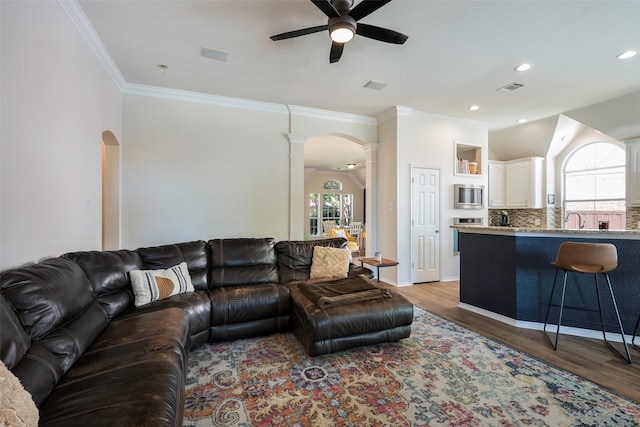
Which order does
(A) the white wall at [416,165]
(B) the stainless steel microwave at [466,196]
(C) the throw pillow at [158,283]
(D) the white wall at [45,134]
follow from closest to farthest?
(D) the white wall at [45,134] < (C) the throw pillow at [158,283] < (A) the white wall at [416,165] < (B) the stainless steel microwave at [466,196]

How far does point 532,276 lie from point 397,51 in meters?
2.73

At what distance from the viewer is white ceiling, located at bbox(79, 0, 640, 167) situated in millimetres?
2311

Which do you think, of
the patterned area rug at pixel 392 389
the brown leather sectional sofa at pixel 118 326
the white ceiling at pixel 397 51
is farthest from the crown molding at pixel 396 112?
the patterned area rug at pixel 392 389

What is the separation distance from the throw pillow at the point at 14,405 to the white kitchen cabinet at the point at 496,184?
6.68 metres

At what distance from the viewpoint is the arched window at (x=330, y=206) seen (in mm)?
10484

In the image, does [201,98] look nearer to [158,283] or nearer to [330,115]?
[330,115]

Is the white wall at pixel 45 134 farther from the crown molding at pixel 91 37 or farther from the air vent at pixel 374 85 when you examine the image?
the air vent at pixel 374 85

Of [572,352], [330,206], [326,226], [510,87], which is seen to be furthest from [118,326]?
[330,206]

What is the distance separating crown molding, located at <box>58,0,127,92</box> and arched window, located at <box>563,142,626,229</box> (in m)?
Result: 7.29

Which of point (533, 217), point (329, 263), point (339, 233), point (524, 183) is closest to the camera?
point (329, 263)

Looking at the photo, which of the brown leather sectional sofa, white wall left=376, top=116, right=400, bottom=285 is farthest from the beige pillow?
white wall left=376, top=116, right=400, bottom=285

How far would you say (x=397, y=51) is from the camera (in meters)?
2.90

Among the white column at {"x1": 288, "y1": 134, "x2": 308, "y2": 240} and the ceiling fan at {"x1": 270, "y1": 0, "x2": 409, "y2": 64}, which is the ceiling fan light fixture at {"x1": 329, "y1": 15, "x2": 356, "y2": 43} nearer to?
the ceiling fan at {"x1": 270, "y1": 0, "x2": 409, "y2": 64}

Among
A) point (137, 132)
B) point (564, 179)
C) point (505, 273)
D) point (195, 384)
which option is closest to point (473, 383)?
point (505, 273)
